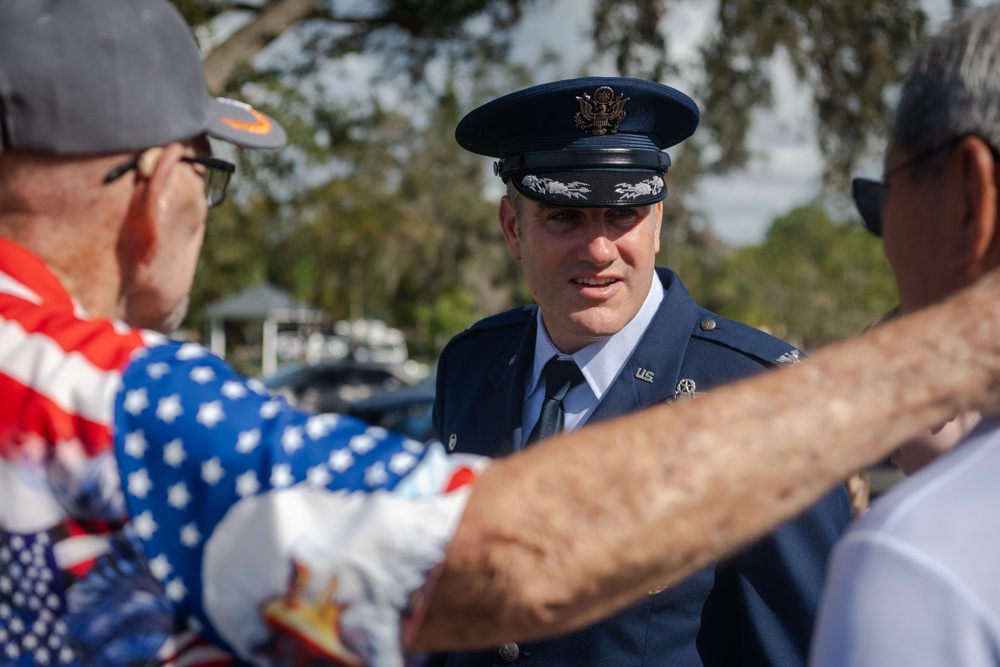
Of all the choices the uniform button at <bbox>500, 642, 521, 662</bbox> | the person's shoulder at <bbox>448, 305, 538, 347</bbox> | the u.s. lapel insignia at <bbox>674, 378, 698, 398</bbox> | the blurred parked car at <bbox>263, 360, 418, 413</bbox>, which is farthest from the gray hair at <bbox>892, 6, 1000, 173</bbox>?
the blurred parked car at <bbox>263, 360, 418, 413</bbox>

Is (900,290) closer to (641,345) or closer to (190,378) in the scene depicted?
(190,378)

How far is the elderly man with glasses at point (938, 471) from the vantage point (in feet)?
3.50

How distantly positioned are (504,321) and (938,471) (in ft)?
6.51

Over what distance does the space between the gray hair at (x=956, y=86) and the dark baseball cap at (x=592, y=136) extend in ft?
4.23

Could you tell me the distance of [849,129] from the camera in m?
9.27

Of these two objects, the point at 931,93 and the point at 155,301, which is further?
the point at 155,301

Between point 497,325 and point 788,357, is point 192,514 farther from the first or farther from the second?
point 497,325

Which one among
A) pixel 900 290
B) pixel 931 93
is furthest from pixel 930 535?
pixel 931 93

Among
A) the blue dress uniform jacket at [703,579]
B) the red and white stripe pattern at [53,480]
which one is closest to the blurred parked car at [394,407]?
the blue dress uniform jacket at [703,579]

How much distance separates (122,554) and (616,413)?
1463mm

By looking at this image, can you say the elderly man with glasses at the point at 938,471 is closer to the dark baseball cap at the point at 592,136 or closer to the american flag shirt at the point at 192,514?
the american flag shirt at the point at 192,514

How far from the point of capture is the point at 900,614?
1072 mm

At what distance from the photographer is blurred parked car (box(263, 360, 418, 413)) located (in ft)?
63.2

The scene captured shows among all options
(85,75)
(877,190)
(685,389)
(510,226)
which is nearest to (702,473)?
(877,190)
